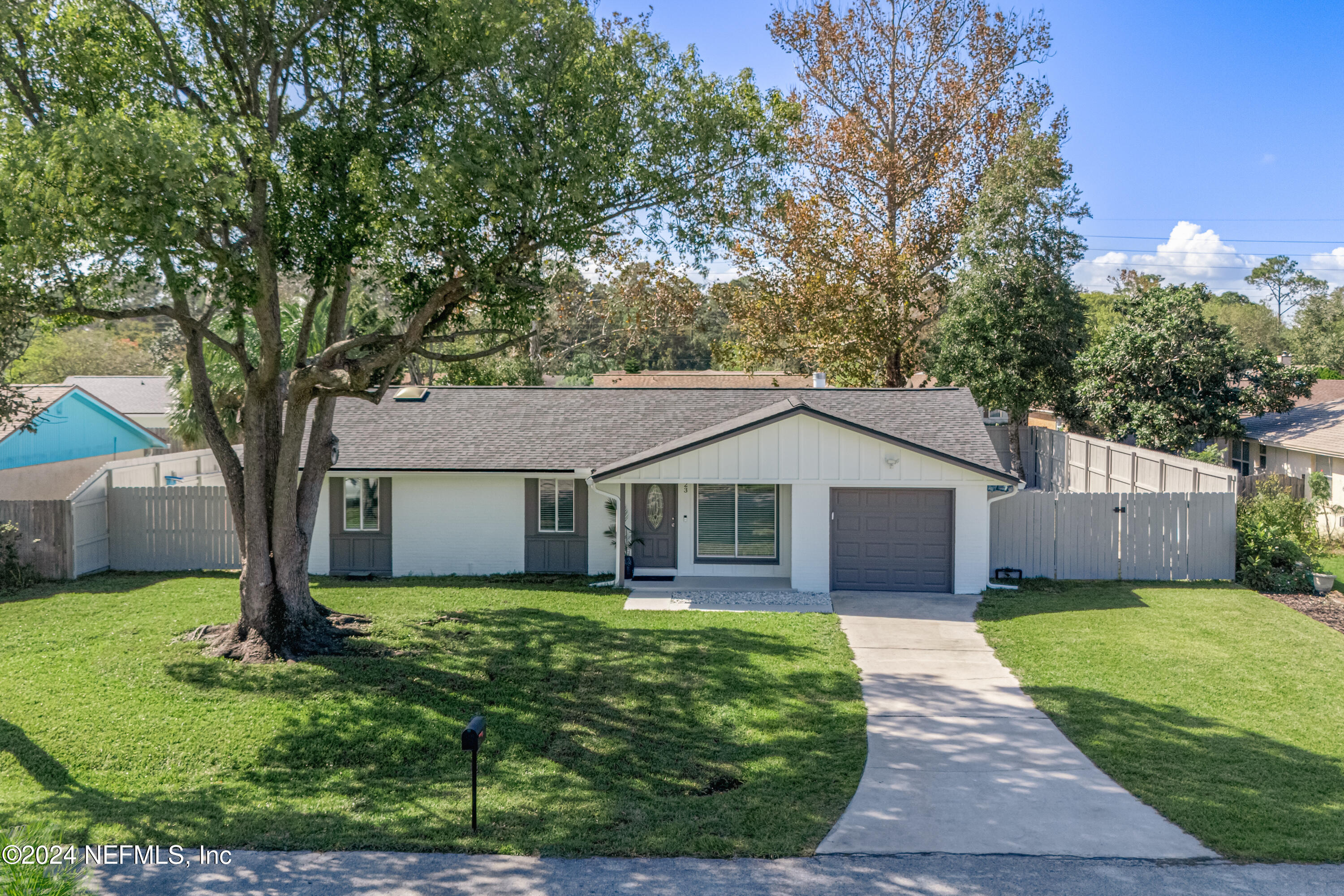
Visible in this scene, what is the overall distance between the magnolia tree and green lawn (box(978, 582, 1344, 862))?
7.57 meters

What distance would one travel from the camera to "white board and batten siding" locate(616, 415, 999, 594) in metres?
15.7

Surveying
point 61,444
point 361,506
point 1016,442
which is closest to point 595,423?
point 361,506

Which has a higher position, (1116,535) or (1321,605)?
(1116,535)

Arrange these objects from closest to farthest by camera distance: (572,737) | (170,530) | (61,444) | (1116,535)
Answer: (572,737) → (1116,535) → (170,530) → (61,444)

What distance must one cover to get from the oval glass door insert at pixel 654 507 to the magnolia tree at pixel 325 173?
541cm

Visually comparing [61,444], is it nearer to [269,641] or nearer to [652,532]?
[269,641]

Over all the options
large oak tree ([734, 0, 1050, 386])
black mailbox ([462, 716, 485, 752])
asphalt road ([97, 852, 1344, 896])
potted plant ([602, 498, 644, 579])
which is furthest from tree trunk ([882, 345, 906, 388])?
black mailbox ([462, 716, 485, 752])

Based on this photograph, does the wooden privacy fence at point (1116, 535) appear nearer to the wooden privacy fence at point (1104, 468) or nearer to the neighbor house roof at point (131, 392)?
the wooden privacy fence at point (1104, 468)

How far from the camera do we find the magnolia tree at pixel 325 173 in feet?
32.8

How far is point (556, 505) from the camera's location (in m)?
17.6

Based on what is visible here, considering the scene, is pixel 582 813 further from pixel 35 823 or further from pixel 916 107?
pixel 916 107

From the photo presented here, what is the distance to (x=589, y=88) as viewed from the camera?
35.9 feet

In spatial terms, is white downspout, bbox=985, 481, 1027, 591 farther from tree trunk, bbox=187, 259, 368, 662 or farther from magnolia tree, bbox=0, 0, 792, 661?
tree trunk, bbox=187, 259, 368, 662

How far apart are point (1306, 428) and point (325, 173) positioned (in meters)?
24.0
